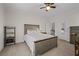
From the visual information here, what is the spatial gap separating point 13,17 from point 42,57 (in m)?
0.95

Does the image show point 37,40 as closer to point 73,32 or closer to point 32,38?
point 32,38

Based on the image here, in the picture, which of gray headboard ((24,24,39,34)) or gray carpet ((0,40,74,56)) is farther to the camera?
gray headboard ((24,24,39,34))

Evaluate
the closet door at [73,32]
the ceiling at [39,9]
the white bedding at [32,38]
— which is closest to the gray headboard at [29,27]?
the white bedding at [32,38]

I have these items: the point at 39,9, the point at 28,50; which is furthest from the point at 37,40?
the point at 39,9

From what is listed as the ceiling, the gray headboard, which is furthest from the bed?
the ceiling

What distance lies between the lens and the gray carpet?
6.51ft

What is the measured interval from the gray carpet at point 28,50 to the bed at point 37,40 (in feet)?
0.28

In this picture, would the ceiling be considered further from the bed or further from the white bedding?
the white bedding

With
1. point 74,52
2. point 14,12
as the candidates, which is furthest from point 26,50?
point 74,52

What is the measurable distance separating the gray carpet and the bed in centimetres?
9

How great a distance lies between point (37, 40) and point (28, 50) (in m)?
0.26

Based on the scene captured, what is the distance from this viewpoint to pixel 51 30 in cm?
214

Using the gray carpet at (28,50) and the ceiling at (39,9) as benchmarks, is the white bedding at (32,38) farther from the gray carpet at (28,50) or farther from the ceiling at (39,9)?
the ceiling at (39,9)

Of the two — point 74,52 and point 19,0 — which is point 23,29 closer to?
point 19,0
